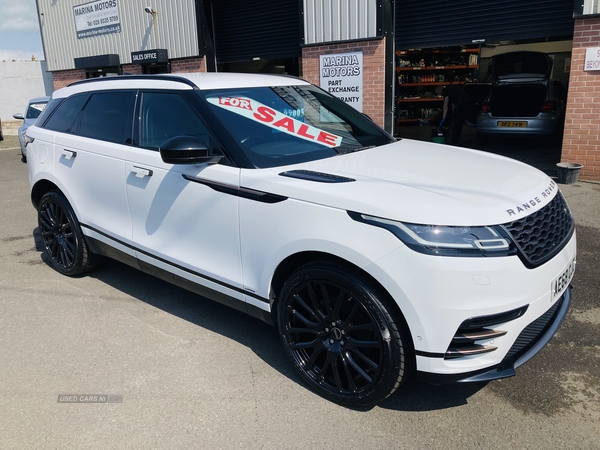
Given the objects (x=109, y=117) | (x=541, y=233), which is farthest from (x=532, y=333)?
(x=109, y=117)

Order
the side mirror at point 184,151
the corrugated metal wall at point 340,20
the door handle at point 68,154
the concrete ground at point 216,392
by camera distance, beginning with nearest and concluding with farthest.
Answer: the concrete ground at point 216,392, the side mirror at point 184,151, the door handle at point 68,154, the corrugated metal wall at point 340,20

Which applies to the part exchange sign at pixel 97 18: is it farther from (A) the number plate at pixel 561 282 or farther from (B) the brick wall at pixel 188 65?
(A) the number plate at pixel 561 282

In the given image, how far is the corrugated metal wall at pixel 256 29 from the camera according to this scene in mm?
12570

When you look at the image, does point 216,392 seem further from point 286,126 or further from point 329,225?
point 286,126

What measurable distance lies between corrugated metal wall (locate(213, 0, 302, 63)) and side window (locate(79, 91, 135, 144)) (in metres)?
8.13

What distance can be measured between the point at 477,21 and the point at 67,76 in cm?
1542

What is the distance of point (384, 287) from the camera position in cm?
256

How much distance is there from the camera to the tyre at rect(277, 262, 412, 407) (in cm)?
262

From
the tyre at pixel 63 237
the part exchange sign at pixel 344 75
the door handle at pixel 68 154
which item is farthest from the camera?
the part exchange sign at pixel 344 75

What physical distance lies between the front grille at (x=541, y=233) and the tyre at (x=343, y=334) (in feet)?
2.29

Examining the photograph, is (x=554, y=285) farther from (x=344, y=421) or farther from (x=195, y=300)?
(x=195, y=300)

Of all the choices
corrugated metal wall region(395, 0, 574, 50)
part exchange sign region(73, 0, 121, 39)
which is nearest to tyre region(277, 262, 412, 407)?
corrugated metal wall region(395, 0, 574, 50)

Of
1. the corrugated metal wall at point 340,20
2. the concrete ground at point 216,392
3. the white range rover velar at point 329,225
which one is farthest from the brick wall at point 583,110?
the white range rover velar at point 329,225

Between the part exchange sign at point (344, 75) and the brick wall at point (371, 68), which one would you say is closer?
the brick wall at point (371, 68)
